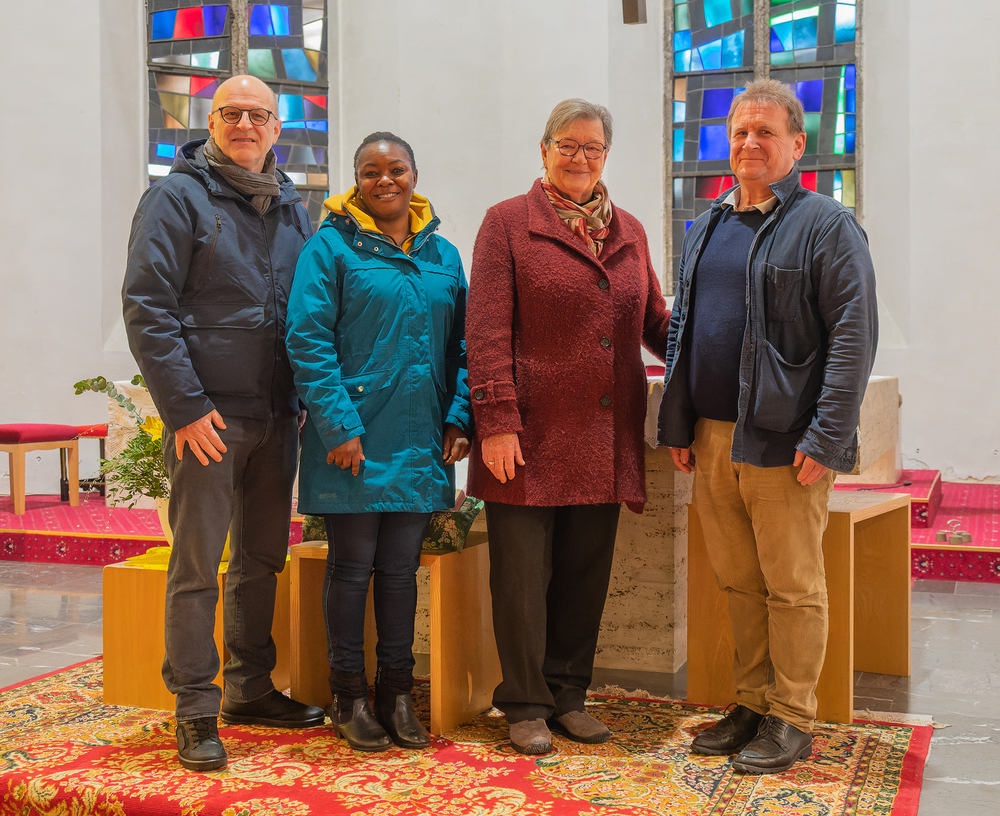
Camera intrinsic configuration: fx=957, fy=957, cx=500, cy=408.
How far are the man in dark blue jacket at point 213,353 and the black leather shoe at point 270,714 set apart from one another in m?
0.29

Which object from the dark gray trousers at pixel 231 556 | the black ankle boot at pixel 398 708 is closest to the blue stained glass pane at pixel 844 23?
the dark gray trousers at pixel 231 556

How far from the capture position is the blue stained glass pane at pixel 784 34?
7.95 meters

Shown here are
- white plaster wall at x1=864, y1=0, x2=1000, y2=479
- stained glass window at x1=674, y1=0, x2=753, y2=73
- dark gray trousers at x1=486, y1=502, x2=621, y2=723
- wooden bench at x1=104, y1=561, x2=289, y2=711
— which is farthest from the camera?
stained glass window at x1=674, y1=0, x2=753, y2=73

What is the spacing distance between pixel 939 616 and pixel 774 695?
6.45ft

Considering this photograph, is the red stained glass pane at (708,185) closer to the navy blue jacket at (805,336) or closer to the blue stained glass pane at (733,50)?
the blue stained glass pane at (733,50)

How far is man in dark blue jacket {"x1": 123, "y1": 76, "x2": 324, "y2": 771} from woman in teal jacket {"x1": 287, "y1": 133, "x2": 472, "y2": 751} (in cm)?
13

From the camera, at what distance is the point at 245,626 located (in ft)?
8.67

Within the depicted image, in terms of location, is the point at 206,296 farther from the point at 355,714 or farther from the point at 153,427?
the point at 355,714

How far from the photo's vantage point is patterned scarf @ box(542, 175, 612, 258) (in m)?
2.45

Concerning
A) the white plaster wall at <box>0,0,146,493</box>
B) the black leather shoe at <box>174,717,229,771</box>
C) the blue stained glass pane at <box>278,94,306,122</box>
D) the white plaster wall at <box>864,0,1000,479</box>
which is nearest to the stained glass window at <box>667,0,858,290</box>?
the white plaster wall at <box>864,0,1000,479</box>

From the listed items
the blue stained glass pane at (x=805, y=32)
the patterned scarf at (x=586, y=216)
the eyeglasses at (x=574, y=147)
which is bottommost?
the patterned scarf at (x=586, y=216)

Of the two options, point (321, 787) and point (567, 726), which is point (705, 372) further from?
point (321, 787)

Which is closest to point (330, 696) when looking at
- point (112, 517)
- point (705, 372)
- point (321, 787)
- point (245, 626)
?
point (245, 626)

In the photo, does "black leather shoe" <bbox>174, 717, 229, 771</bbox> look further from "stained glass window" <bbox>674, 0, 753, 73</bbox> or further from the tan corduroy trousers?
"stained glass window" <bbox>674, 0, 753, 73</bbox>
